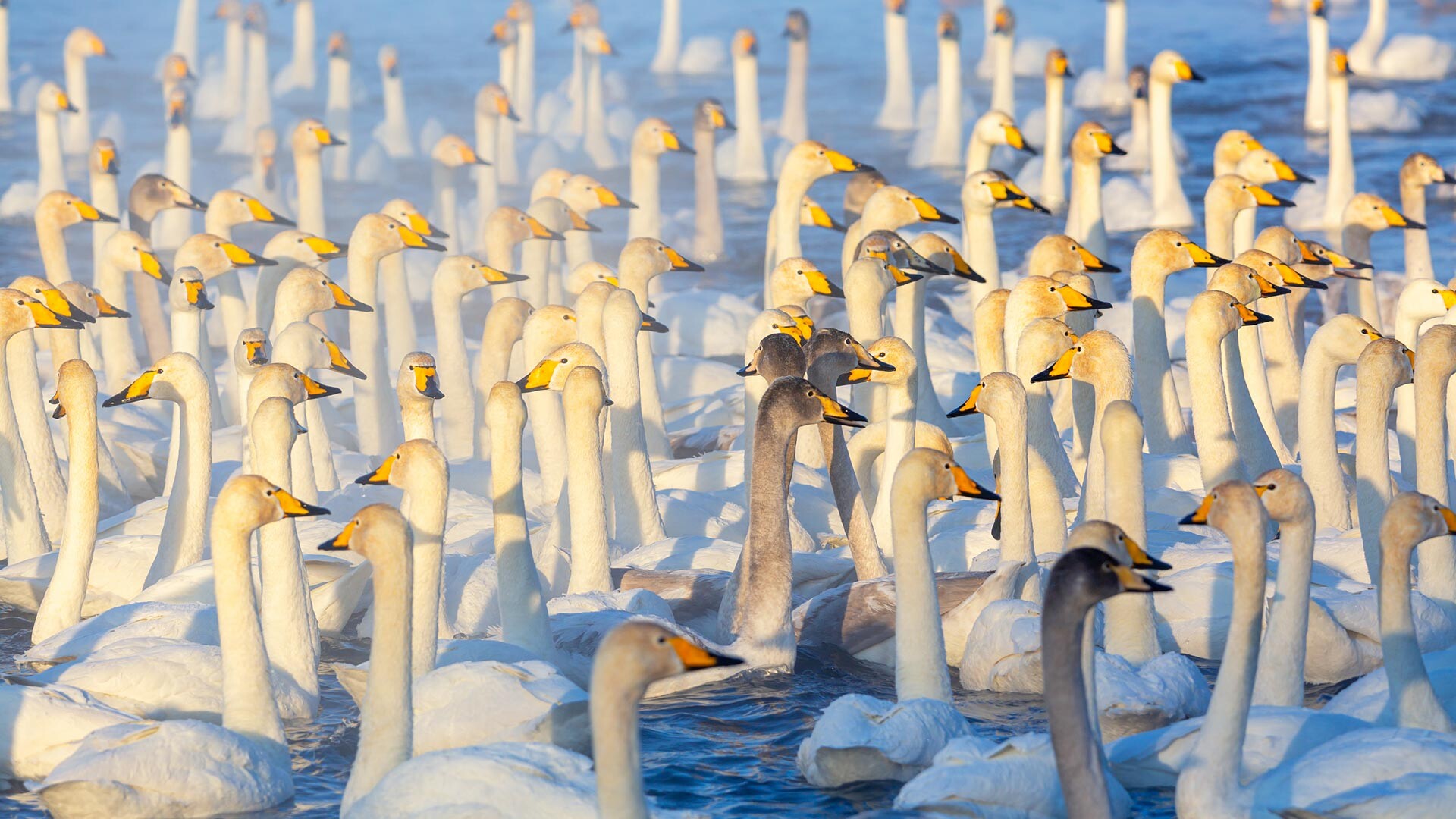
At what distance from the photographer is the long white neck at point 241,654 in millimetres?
7992

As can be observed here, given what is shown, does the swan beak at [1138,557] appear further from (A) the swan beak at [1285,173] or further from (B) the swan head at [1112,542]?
(A) the swan beak at [1285,173]

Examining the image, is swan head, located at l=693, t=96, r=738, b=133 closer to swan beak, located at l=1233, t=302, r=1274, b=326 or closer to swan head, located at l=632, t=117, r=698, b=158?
swan head, located at l=632, t=117, r=698, b=158

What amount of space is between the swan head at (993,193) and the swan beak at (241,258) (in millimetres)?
4868

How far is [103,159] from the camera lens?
1759cm

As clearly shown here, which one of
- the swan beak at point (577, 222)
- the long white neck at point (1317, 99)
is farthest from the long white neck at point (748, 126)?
the swan beak at point (577, 222)

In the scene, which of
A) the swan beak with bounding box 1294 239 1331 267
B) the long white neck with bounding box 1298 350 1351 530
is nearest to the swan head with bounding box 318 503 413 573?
the long white neck with bounding box 1298 350 1351 530

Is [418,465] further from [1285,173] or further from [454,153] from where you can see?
[454,153]

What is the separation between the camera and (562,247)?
1998cm

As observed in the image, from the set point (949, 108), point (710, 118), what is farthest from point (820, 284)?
point (949, 108)

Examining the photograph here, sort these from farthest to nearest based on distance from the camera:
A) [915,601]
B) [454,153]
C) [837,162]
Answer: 1. [454,153]
2. [837,162]
3. [915,601]

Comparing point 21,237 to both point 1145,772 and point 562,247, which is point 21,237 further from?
point 1145,772

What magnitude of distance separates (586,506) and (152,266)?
215 inches

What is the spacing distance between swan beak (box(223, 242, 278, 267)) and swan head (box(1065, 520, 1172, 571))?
7666 mm

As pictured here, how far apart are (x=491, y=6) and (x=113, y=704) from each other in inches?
1838
